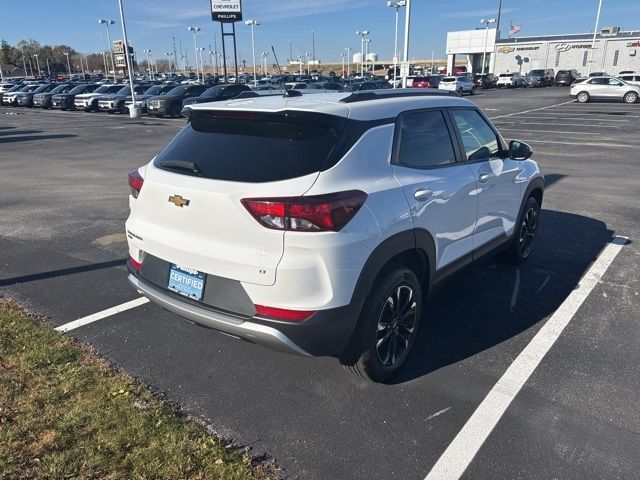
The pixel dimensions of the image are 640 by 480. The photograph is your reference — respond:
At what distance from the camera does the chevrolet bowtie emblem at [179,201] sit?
2.95 m

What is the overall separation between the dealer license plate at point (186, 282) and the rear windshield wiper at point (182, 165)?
0.60 metres

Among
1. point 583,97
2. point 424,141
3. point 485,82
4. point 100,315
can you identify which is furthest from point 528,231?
point 485,82

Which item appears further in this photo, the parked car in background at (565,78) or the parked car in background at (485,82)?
the parked car in background at (485,82)

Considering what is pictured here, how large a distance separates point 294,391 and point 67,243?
429 cm

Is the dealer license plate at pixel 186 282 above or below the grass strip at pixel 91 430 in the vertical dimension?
above

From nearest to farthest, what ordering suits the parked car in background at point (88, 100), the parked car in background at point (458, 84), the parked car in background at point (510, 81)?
the parked car in background at point (88, 100)
the parked car in background at point (458, 84)
the parked car in background at point (510, 81)

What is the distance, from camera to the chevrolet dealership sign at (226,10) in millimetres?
42219

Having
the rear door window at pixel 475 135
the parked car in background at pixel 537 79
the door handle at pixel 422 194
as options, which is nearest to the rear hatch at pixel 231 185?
the door handle at pixel 422 194

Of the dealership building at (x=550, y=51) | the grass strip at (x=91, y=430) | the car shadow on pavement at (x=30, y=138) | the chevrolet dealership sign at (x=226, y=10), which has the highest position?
the chevrolet dealership sign at (x=226, y=10)

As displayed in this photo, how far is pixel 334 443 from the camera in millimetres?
2781

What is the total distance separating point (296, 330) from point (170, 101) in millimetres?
26655

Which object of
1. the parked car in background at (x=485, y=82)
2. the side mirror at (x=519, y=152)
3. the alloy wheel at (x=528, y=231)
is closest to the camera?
the side mirror at (x=519, y=152)

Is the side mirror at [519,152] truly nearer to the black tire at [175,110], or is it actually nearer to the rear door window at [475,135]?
the rear door window at [475,135]

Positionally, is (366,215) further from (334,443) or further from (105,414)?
(105,414)
